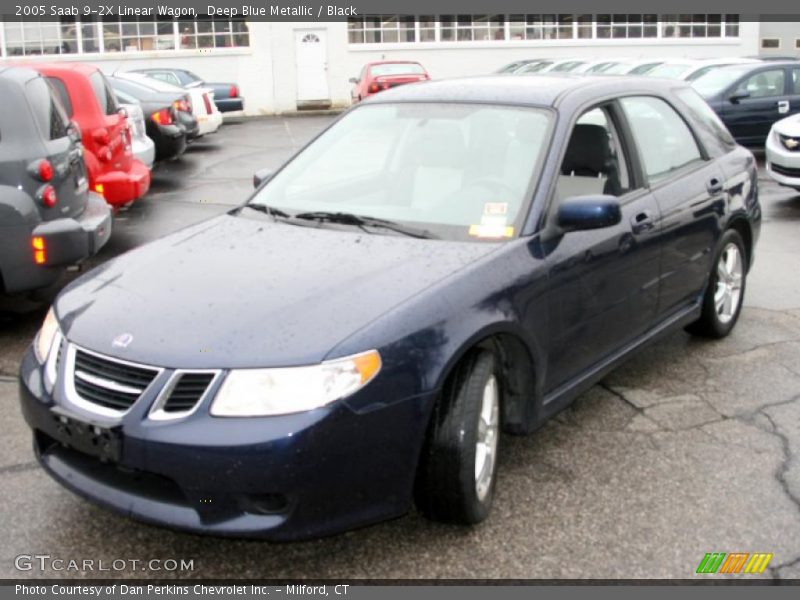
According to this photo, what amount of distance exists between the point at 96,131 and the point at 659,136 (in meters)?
5.28

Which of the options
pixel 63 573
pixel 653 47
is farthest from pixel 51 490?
pixel 653 47

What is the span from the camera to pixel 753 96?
15.1 m

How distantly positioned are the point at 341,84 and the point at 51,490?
88.1ft

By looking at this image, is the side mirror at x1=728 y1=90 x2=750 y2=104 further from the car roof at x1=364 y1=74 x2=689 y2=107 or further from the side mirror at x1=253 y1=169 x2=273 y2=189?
the side mirror at x1=253 y1=169 x2=273 y2=189

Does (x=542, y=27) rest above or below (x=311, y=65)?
above

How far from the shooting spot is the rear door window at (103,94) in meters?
8.88

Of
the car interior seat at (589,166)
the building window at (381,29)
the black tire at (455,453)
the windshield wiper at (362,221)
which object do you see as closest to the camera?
the black tire at (455,453)

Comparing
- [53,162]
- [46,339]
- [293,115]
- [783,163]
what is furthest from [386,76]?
[46,339]

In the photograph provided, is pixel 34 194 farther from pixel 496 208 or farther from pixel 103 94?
pixel 103 94

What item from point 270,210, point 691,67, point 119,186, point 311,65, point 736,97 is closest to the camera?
point 270,210

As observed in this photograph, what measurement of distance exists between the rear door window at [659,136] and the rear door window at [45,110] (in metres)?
3.55

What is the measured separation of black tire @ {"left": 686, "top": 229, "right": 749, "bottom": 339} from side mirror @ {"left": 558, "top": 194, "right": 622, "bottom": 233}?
1.76m

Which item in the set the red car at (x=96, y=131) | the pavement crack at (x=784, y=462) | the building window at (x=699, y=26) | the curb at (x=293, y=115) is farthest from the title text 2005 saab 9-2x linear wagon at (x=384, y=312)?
the building window at (x=699, y=26)

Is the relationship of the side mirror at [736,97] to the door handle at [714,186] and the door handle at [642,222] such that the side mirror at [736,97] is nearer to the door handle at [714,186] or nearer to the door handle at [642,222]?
the door handle at [714,186]
